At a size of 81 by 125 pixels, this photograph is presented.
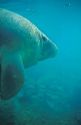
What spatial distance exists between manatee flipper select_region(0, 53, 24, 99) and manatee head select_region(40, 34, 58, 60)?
21.4 inches

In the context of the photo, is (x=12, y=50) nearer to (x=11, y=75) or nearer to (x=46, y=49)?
(x=11, y=75)

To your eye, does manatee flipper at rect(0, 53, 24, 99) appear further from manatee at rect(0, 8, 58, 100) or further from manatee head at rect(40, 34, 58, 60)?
manatee head at rect(40, 34, 58, 60)

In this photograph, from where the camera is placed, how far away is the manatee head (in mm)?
3260

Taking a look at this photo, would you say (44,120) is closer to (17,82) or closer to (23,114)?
(23,114)

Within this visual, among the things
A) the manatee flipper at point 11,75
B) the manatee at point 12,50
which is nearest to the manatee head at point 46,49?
the manatee at point 12,50

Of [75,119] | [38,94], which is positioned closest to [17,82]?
[75,119]

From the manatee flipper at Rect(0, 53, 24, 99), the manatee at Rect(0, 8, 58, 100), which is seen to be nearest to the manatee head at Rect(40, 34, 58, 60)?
the manatee at Rect(0, 8, 58, 100)

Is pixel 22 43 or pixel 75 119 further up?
pixel 22 43

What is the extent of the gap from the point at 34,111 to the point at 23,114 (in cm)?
85

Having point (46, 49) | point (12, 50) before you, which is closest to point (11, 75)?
point (12, 50)

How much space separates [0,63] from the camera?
2816 millimetres

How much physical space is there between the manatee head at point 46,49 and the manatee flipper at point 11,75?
54 centimetres

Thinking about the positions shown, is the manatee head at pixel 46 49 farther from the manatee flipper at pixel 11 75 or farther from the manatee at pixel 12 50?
the manatee flipper at pixel 11 75

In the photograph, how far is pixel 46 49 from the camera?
3295 millimetres
